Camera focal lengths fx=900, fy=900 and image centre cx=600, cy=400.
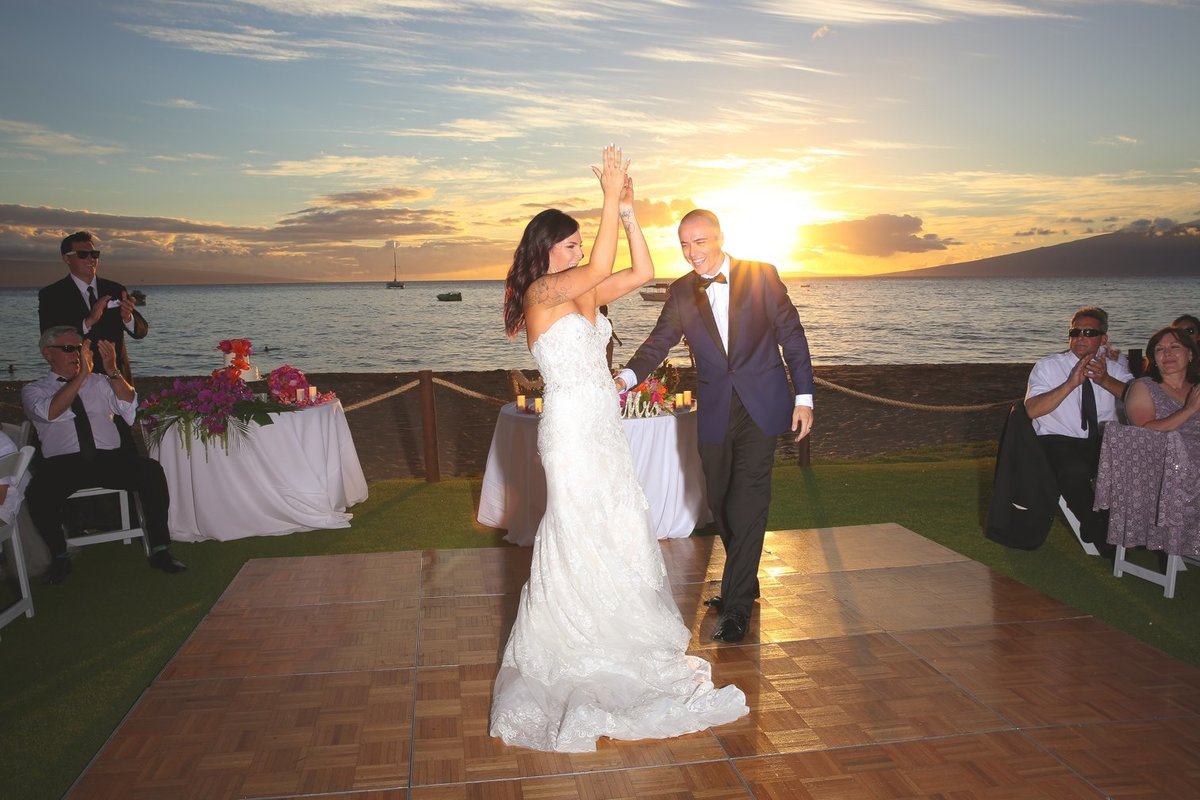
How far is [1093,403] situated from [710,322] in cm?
298

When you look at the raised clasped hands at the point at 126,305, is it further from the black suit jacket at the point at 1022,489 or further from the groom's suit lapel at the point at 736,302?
the black suit jacket at the point at 1022,489

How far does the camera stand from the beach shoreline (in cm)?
1213

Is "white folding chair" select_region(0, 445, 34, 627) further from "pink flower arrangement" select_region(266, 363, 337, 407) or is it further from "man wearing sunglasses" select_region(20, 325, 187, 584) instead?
"pink flower arrangement" select_region(266, 363, 337, 407)

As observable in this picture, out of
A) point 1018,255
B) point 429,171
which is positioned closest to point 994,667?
point 429,171

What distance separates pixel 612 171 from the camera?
10.1ft

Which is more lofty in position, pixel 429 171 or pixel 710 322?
pixel 429 171

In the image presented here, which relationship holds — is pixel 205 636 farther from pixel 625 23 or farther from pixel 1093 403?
pixel 625 23

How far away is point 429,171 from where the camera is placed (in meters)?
21.5

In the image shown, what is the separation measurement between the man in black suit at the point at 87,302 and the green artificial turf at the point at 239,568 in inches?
60.8

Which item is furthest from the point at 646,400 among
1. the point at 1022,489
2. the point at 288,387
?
the point at 288,387

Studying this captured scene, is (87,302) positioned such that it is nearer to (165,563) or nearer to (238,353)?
(238,353)

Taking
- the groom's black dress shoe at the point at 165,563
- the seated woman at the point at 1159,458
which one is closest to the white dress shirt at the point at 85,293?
the groom's black dress shoe at the point at 165,563

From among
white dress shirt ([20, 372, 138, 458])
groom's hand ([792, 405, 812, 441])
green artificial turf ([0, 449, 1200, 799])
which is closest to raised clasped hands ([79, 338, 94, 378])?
white dress shirt ([20, 372, 138, 458])

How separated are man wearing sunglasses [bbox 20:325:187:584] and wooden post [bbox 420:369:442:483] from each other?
2.92m
